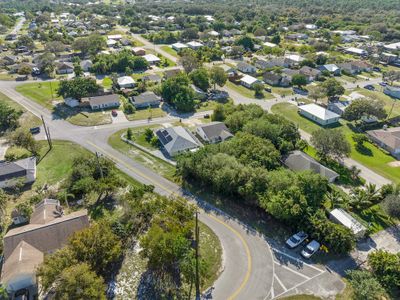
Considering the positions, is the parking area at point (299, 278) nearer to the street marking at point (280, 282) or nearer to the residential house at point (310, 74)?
the street marking at point (280, 282)

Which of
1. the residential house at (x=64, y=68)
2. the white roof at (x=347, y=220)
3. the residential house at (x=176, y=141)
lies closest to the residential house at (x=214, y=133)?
the residential house at (x=176, y=141)

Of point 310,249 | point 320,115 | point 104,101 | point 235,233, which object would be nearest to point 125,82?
point 104,101

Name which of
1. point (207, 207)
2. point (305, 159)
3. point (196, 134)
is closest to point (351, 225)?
point (305, 159)

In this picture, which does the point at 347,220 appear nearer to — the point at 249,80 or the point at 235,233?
the point at 235,233

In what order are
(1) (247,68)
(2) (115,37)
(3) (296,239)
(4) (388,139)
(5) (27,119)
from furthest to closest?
1. (2) (115,37)
2. (1) (247,68)
3. (5) (27,119)
4. (4) (388,139)
5. (3) (296,239)

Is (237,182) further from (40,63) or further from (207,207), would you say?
(40,63)

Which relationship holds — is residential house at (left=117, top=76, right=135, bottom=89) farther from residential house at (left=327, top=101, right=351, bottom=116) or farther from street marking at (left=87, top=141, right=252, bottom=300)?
residential house at (left=327, top=101, right=351, bottom=116)
